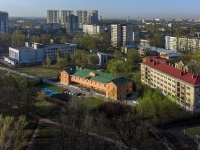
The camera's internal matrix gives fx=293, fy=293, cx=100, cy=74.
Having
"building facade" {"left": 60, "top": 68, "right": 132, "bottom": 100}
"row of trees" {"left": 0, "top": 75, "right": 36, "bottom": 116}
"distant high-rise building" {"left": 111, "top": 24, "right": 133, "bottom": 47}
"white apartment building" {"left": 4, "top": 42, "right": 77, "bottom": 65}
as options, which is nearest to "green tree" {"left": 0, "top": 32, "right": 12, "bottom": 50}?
"white apartment building" {"left": 4, "top": 42, "right": 77, "bottom": 65}

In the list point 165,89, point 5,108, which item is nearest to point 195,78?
point 165,89

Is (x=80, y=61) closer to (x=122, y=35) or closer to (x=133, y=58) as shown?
(x=133, y=58)

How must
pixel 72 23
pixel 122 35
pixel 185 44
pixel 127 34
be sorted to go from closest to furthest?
pixel 185 44 < pixel 127 34 < pixel 122 35 < pixel 72 23

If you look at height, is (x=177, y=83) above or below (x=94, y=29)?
below

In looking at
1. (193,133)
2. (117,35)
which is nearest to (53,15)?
(117,35)

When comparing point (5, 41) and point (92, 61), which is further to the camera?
point (5, 41)

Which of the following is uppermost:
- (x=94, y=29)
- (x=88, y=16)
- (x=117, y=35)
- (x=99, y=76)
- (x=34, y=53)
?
(x=88, y=16)

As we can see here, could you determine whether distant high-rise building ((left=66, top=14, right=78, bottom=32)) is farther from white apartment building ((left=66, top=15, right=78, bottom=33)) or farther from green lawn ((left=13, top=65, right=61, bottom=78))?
green lawn ((left=13, top=65, right=61, bottom=78))

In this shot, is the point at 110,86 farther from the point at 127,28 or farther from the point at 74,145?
the point at 127,28
